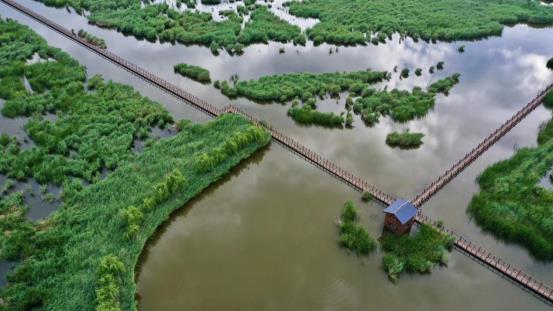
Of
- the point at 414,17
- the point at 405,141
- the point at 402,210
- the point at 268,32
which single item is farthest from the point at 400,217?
the point at 414,17

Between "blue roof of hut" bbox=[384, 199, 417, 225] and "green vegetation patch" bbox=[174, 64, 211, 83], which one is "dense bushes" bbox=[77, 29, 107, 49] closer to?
"green vegetation patch" bbox=[174, 64, 211, 83]

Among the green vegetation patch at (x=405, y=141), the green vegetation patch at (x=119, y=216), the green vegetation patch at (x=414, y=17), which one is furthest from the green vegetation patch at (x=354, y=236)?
the green vegetation patch at (x=414, y=17)

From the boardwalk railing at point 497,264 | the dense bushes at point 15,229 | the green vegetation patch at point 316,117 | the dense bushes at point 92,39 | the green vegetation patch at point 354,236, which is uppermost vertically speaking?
the dense bushes at point 92,39

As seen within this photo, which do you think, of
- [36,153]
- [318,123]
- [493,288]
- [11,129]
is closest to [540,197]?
[493,288]

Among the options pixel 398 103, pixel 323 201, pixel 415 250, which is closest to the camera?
pixel 415 250

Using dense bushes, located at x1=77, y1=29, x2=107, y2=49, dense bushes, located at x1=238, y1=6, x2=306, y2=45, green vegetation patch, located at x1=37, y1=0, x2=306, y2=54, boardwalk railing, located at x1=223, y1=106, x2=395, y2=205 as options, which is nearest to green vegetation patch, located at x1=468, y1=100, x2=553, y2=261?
boardwalk railing, located at x1=223, y1=106, x2=395, y2=205

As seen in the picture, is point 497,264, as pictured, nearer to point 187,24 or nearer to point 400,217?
point 400,217

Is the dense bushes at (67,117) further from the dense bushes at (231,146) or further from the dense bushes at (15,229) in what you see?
the dense bushes at (231,146)
